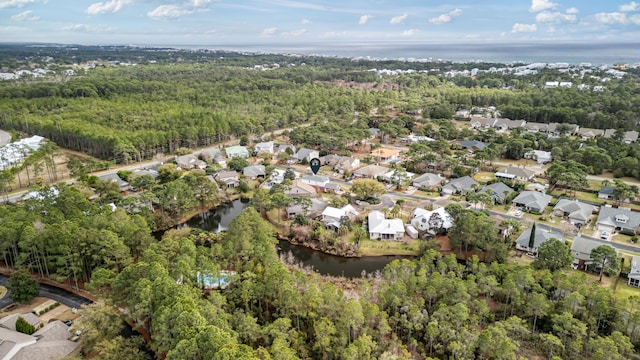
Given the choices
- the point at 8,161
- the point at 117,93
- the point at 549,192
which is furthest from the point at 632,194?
the point at 117,93

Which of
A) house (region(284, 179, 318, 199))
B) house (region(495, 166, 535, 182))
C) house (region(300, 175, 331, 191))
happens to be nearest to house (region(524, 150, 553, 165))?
house (region(495, 166, 535, 182))

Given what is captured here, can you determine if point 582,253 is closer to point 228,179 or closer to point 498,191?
point 498,191

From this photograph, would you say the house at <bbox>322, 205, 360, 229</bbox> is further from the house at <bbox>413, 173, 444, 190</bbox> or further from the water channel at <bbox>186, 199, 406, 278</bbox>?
the house at <bbox>413, 173, 444, 190</bbox>

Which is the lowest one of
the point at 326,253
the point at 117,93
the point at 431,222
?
the point at 326,253

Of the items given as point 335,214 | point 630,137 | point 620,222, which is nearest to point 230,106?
point 335,214

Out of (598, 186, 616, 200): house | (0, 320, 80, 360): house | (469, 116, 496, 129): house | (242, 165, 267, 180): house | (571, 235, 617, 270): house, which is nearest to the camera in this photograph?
(0, 320, 80, 360): house

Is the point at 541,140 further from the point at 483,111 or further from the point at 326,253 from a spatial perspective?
the point at 326,253
